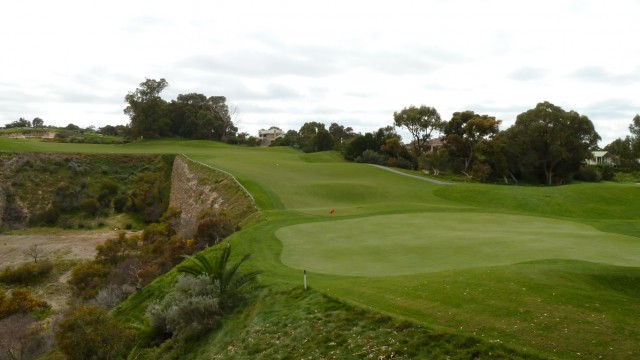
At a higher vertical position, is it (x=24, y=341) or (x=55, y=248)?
(x=24, y=341)

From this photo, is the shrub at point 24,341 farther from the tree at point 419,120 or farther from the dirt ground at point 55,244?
the tree at point 419,120

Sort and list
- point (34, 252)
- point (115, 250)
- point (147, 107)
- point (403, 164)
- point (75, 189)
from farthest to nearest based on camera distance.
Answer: point (147, 107) < point (403, 164) < point (75, 189) < point (34, 252) < point (115, 250)

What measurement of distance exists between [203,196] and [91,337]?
85.0ft

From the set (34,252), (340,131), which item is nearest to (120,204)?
(34,252)

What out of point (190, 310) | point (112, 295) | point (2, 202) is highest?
point (190, 310)

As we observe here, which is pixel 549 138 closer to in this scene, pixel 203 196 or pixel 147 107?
pixel 203 196

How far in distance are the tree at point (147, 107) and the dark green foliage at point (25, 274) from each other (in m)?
59.9

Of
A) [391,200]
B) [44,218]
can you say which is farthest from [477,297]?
[44,218]

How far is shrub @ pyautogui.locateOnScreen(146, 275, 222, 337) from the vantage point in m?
13.3

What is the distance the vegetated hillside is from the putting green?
1119 inches

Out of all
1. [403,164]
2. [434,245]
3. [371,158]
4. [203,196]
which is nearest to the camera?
[434,245]

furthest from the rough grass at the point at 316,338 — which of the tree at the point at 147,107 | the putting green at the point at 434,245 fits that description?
the tree at the point at 147,107

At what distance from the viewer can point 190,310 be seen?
44.2 ft

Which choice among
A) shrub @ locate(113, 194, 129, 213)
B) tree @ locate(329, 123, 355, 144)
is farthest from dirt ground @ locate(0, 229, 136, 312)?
tree @ locate(329, 123, 355, 144)
